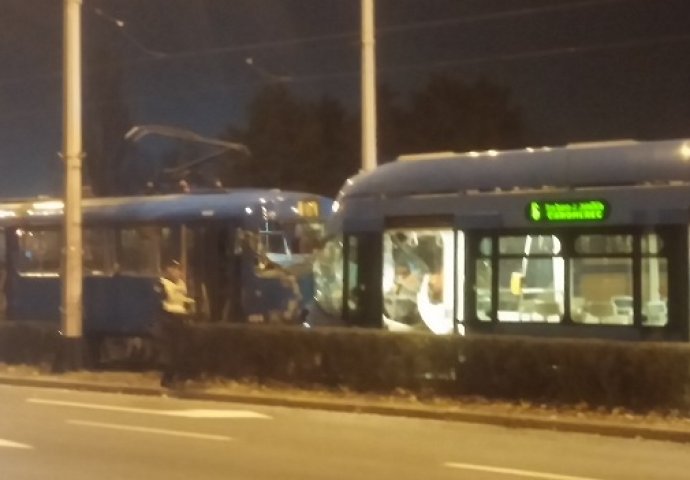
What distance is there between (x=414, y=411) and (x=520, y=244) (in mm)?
3378

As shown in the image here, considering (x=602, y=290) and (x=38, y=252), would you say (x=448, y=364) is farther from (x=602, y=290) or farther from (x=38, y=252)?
(x=38, y=252)

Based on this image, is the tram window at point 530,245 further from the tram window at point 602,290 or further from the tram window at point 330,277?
the tram window at point 330,277

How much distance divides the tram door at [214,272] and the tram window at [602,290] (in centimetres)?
960

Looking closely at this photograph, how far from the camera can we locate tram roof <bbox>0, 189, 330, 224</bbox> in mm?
27141

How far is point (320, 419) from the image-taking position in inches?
682

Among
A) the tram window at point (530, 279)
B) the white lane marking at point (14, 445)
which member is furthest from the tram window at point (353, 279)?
the white lane marking at point (14, 445)

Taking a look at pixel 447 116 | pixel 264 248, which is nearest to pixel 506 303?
pixel 264 248

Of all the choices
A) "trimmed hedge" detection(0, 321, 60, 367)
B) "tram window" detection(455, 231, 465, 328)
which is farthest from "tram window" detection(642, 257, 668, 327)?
"trimmed hedge" detection(0, 321, 60, 367)

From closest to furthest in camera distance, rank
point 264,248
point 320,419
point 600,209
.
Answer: point 320,419 < point 600,209 < point 264,248

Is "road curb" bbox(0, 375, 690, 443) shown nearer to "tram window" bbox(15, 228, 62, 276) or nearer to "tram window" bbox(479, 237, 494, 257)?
"tram window" bbox(479, 237, 494, 257)

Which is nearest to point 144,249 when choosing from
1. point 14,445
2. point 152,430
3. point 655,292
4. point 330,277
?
point 330,277

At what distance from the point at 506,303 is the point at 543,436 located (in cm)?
425

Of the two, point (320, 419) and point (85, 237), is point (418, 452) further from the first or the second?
point (85, 237)

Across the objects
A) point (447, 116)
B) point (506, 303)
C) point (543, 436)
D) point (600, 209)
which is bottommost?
point (543, 436)
